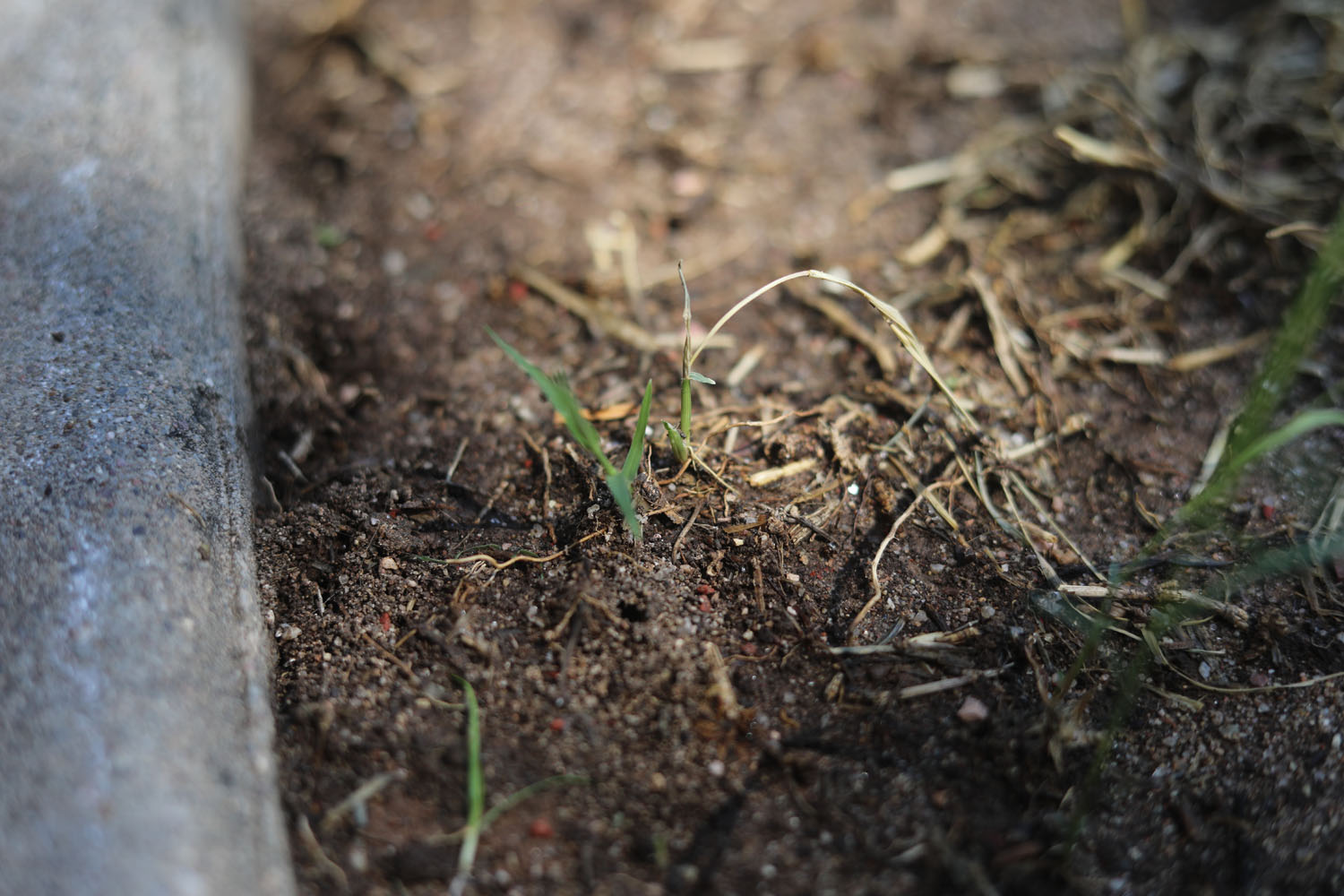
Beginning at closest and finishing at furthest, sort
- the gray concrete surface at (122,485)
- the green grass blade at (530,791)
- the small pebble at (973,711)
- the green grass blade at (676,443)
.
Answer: the gray concrete surface at (122,485) → the green grass blade at (530,791) → the small pebble at (973,711) → the green grass blade at (676,443)

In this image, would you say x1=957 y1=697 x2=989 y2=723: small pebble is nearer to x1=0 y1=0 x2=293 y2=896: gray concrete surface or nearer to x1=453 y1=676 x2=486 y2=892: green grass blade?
x1=453 y1=676 x2=486 y2=892: green grass blade

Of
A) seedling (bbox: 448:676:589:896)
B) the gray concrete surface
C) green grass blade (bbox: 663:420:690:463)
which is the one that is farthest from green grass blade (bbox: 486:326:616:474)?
the gray concrete surface

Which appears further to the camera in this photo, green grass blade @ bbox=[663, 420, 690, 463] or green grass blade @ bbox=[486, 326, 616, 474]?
green grass blade @ bbox=[663, 420, 690, 463]

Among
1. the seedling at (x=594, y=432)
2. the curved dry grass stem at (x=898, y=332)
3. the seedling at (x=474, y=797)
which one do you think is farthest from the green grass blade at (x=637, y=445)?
the seedling at (x=474, y=797)

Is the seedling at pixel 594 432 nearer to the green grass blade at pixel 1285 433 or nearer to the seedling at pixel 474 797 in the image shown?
the seedling at pixel 474 797

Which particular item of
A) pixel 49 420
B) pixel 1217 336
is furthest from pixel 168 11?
pixel 1217 336

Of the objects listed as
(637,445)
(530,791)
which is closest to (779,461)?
(637,445)
